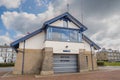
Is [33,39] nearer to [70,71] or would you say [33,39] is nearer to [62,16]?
[62,16]

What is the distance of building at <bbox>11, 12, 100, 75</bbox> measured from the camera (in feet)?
63.0

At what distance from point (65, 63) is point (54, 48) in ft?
9.81

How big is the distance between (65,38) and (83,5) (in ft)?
29.4

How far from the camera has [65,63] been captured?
20406 millimetres

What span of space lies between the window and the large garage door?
252 cm

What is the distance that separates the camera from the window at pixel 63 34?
1969cm

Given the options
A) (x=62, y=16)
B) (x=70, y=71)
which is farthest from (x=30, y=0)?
(x=70, y=71)

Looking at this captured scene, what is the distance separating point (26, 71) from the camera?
19.2 meters

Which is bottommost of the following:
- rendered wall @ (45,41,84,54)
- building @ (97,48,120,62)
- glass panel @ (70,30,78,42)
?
building @ (97,48,120,62)

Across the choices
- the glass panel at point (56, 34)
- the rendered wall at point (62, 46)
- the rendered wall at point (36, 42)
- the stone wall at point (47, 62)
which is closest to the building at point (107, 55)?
the rendered wall at point (62, 46)

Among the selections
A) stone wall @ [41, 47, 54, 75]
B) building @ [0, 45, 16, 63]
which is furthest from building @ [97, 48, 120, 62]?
stone wall @ [41, 47, 54, 75]

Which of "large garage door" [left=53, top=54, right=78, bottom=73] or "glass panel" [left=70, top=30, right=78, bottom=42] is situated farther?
"glass panel" [left=70, top=30, right=78, bottom=42]

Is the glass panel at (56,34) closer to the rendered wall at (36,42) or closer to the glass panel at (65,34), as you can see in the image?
the glass panel at (65,34)

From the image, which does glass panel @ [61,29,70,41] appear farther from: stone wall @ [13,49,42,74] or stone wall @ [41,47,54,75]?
stone wall @ [13,49,42,74]
